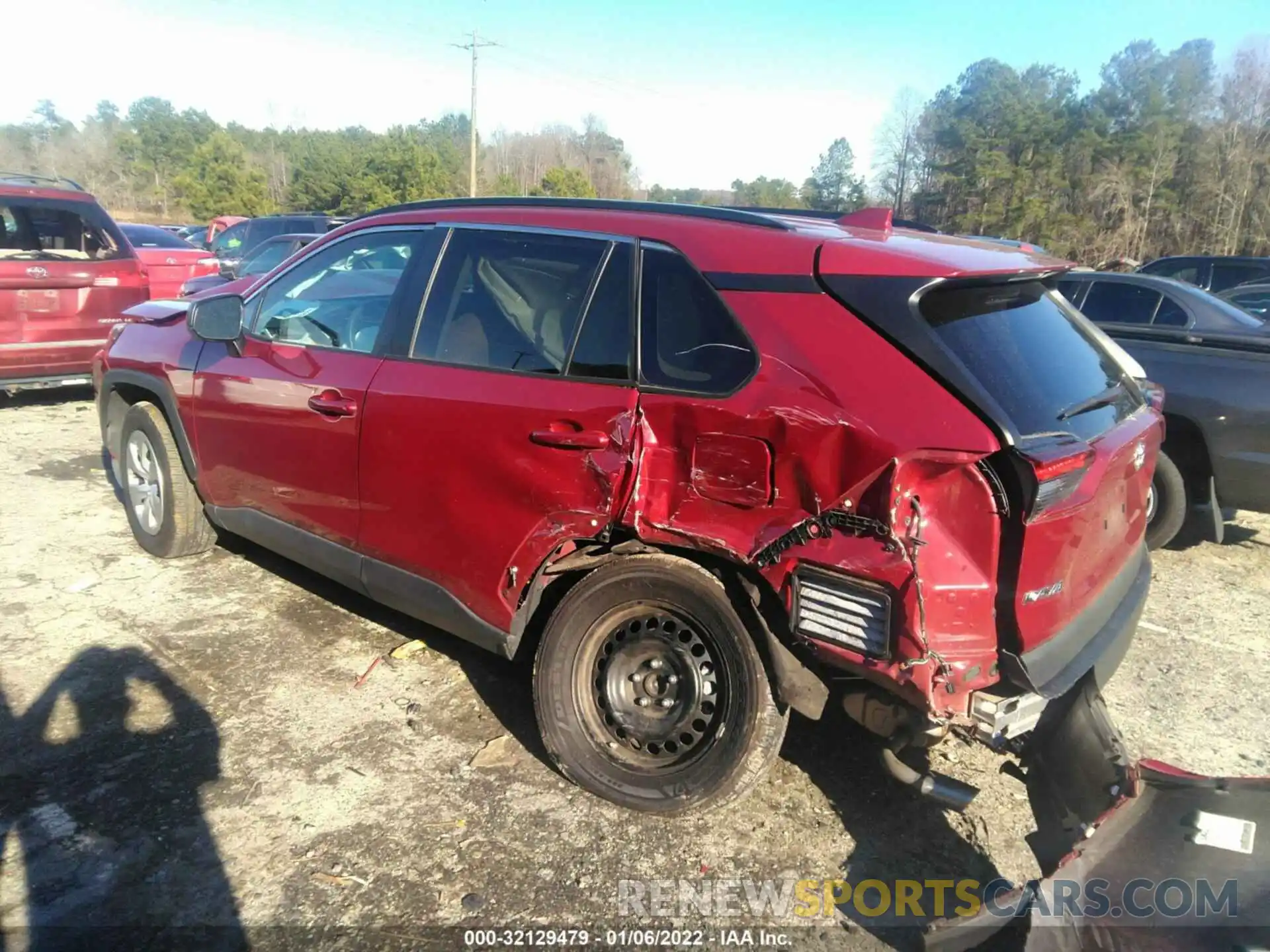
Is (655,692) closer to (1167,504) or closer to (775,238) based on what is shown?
(775,238)

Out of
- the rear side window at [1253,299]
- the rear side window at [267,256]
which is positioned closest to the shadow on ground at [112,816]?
the rear side window at [267,256]

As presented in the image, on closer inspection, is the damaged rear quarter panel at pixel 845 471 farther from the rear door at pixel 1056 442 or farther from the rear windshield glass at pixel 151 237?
the rear windshield glass at pixel 151 237

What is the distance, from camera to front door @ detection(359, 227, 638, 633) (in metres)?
2.91

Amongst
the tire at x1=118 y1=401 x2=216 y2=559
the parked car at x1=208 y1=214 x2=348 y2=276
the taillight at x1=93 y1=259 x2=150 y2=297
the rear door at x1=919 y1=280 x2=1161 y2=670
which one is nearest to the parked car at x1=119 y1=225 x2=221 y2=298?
the taillight at x1=93 y1=259 x2=150 y2=297

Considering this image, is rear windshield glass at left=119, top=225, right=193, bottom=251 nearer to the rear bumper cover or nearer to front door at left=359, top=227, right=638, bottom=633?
front door at left=359, top=227, right=638, bottom=633

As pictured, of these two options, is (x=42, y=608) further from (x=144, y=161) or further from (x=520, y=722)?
(x=144, y=161)

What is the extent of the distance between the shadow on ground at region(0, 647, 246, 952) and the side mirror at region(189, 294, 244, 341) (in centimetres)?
150

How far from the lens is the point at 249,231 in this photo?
17.1 m

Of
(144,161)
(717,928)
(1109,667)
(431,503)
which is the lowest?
(717,928)

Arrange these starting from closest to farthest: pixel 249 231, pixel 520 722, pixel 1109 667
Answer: pixel 1109 667 < pixel 520 722 < pixel 249 231

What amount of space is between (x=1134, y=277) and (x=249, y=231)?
15473 mm

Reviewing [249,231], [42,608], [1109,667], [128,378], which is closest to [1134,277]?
[1109,667]

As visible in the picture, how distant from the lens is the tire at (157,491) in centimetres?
470

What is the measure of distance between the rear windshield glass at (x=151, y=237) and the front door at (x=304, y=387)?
11.5m
